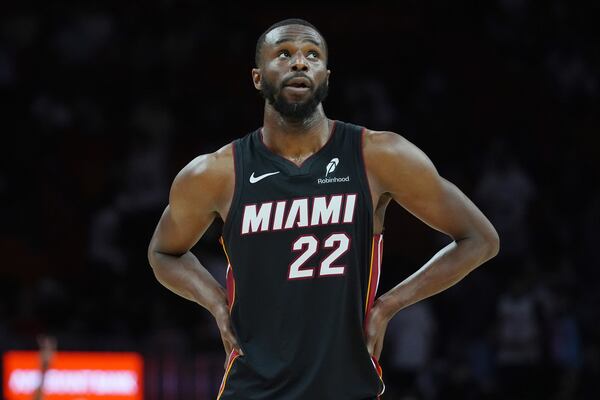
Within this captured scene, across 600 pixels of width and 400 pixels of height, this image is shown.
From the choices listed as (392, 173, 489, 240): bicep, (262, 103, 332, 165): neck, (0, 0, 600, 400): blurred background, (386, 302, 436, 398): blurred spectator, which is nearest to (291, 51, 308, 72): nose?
(262, 103, 332, 165): neck

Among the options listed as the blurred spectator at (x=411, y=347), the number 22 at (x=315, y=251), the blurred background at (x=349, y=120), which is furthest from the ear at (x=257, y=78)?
the blurred spectator at (x=411, y=347)

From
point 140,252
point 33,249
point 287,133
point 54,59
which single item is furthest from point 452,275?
point 54,59

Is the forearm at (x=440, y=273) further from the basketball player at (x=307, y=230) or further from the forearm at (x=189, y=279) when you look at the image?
the forearm at (x=189, y=279)

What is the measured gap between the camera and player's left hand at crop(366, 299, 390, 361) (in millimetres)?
3986

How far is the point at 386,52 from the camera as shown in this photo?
47.6ft

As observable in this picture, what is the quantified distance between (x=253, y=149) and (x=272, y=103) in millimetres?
198

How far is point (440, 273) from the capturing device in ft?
13.6

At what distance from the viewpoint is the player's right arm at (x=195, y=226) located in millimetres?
4137

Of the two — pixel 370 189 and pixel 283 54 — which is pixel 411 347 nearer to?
pixel 370 189

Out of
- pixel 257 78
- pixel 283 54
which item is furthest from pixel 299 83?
pixel 257 78

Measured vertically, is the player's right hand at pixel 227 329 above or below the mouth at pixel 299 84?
below

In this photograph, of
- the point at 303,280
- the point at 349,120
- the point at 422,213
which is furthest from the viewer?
the point at 349,120

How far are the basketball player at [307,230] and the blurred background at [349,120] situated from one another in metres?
5.34

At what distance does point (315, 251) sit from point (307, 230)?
0.08 metres
